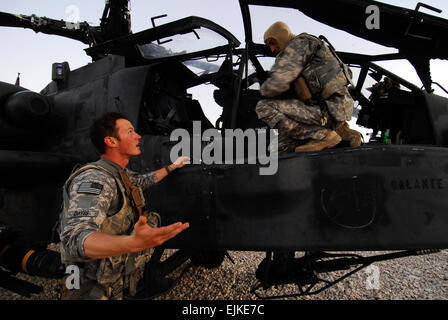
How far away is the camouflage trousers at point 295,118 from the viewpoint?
1984 mm

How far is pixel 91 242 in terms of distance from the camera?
3.61 feet

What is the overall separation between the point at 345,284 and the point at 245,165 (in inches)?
91.2

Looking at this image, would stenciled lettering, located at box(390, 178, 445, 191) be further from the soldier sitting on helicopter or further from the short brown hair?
the short brown hair

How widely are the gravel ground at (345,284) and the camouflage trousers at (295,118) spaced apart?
1892mm

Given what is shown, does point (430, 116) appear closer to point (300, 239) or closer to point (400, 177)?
point (400, 177)

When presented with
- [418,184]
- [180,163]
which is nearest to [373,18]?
[418,184]

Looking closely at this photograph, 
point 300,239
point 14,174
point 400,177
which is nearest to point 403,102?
point 400,177

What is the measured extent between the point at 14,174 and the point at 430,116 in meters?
3.68

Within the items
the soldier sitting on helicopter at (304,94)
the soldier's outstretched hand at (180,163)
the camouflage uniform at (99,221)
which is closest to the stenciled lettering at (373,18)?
the soldier sitting on helicopter at (304,94)

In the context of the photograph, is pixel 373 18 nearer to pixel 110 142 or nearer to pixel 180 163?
pixel 180 163

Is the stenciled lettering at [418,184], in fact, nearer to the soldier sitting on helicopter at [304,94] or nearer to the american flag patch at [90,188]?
the soldier sitting on helicopter at [304,94]

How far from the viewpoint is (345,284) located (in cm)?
328

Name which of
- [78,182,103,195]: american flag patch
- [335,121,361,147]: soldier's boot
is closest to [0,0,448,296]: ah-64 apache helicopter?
[335,121,361,147]: soldier's boot

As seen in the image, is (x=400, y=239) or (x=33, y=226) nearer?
(x=400, y=239)
